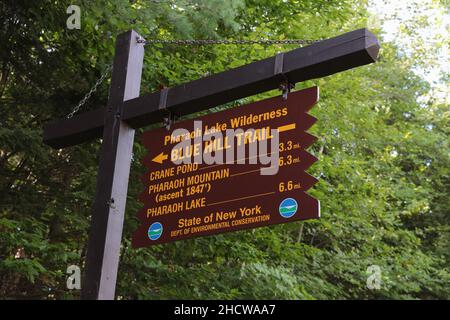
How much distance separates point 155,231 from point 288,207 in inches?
45.8

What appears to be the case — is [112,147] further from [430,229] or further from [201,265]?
[430,229]

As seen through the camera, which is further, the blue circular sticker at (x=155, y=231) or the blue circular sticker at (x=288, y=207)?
the blue circular sticker at (x=155, y=231)

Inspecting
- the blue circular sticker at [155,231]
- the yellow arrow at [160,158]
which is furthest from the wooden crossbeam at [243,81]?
the blue circular sticker at [155,231]

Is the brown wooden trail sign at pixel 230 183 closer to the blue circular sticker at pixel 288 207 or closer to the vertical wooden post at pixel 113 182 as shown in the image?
the blue circular sticker at pixel 288 207

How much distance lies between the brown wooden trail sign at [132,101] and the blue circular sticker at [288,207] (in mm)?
1011

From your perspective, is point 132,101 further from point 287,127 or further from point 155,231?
point 287,127

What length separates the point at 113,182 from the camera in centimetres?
517

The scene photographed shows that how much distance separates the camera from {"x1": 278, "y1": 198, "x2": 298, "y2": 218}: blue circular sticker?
4.13 metres

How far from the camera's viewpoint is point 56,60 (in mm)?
8797

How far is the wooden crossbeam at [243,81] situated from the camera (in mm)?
4395

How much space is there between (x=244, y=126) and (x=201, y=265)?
591 cm

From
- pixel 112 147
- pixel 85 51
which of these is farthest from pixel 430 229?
pixel 112 147

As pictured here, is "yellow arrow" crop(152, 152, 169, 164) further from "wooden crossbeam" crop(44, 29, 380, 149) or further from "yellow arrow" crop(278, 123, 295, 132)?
"yellow arrow" crop(278, 123, 295, 132)

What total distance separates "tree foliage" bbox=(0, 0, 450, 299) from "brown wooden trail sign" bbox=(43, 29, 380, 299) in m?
2.09
